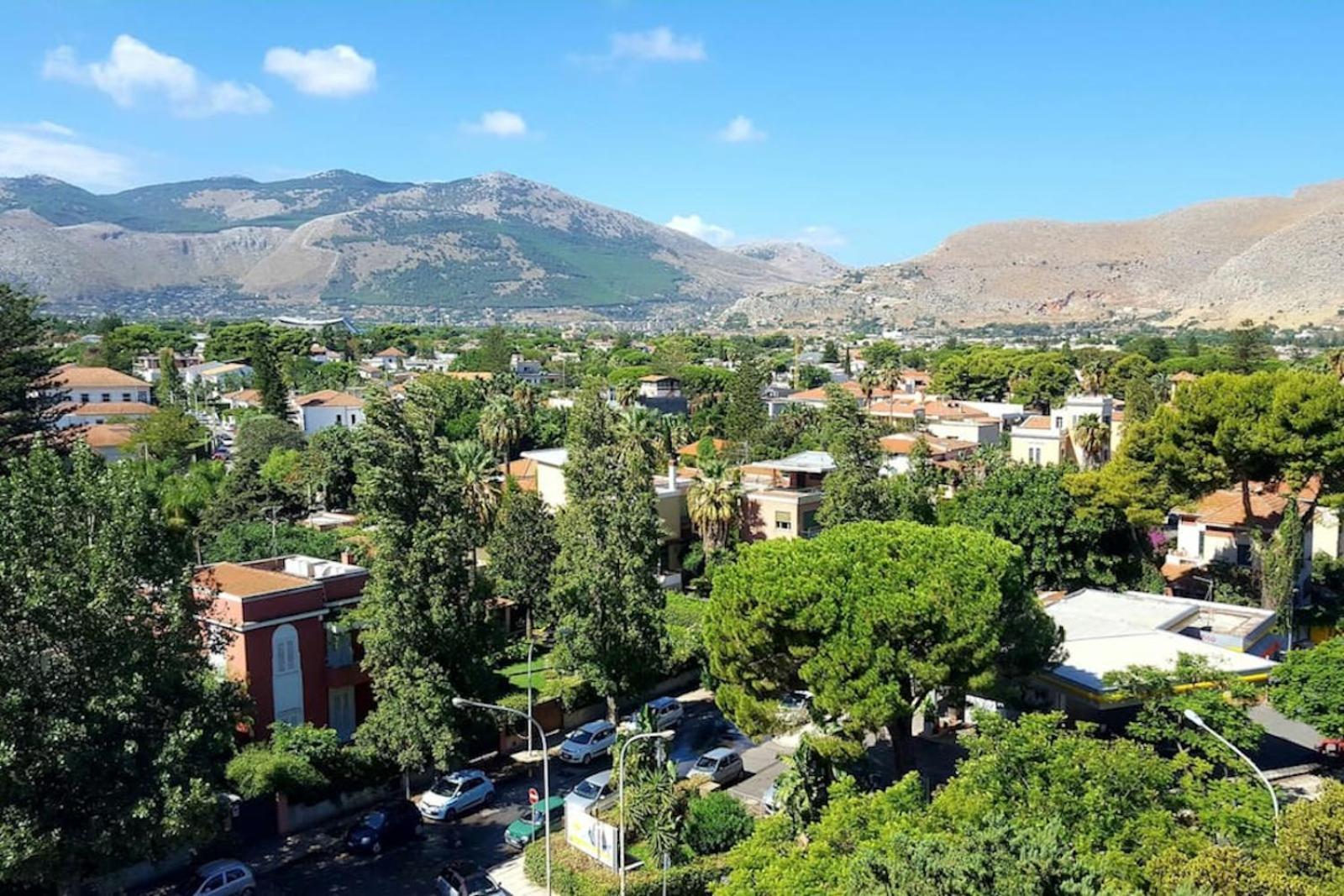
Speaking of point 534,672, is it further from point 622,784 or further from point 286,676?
point 622,784

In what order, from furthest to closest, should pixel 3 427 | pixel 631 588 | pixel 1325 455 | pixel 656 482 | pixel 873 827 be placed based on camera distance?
pixel 656 482, pixel 3 427, pixel 1325 455, pixel 631 588, pixel 873 827

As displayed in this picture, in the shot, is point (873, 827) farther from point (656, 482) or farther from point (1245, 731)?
point (656, 482)

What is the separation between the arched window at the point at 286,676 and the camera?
26641 mm

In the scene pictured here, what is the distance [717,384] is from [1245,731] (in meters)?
84.8

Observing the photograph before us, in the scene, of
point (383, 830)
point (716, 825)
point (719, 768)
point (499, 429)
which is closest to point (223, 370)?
point (499, 429)

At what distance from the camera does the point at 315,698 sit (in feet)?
90.9

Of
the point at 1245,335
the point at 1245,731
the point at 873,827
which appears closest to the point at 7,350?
the point at 873,827

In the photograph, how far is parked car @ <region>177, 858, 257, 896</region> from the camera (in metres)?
21.0

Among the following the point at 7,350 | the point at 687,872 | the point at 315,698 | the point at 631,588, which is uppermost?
the point at 7,350

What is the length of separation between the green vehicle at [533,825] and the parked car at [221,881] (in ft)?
18.9

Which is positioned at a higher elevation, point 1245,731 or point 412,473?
point 412,473

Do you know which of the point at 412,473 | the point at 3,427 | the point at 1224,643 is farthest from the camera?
the point at 3,427

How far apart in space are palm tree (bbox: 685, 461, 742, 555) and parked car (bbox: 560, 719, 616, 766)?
1348cm

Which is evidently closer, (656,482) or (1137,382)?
(656,482)
